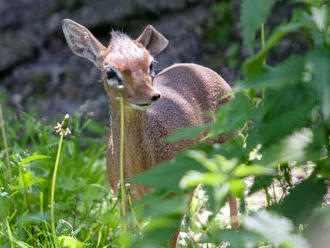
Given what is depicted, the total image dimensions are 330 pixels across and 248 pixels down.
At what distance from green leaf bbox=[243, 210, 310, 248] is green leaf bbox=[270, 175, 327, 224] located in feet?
0.39

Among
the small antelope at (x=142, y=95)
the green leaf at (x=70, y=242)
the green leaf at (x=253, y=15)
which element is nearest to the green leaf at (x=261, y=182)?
the green leaf at (x=253, y=15)

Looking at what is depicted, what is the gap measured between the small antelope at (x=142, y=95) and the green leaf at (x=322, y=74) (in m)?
1.45

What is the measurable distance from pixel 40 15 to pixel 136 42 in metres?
4.22

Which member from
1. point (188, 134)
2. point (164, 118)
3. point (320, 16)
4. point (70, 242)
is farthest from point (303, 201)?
point (164, 118)

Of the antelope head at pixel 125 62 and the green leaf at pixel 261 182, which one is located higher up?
the antelope head at pixel 125 62

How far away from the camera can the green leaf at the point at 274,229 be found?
1.33 metres

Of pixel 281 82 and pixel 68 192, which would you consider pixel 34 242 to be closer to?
pixel 68 192

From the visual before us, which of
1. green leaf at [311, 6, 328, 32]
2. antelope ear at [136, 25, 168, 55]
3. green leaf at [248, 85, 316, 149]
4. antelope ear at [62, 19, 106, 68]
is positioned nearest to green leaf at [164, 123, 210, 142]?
green leaf at [248, 85, 316, 149]

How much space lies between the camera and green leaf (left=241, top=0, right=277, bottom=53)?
1518mm

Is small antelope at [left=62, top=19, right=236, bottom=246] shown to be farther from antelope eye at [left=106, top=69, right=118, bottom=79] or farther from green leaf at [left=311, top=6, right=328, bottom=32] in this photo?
green leaf at [left=311, top=6, right=328, bottom=32]

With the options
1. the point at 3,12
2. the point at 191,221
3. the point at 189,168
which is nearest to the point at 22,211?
the point at 191,221

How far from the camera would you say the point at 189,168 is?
154cm

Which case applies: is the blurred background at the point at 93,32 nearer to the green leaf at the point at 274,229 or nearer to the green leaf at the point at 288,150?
the green leaf at the point at 288,150

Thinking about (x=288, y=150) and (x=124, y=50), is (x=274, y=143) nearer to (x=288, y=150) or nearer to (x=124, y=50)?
(x=288, y=150)
